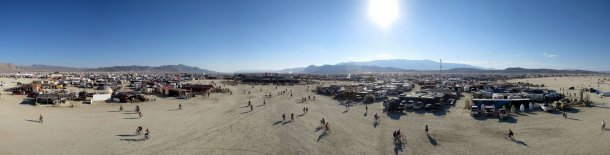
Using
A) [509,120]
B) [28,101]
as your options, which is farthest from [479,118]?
[28,101]

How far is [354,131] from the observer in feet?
78.2

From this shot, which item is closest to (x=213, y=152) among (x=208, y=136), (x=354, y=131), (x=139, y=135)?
(x=208, y=136)

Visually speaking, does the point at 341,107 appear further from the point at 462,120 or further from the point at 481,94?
the point at 481,94

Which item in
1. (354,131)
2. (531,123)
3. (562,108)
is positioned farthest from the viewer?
(562,108)

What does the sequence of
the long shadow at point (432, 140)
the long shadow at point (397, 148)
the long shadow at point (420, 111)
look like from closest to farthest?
the long shadow at point (397, 148)
the long shadow at point (432, 140)
the long shadow at point (420, 111)

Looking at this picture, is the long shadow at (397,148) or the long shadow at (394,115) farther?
the long shadow at (394,115)

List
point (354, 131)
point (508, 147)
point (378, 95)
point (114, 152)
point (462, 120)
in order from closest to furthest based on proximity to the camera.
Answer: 1. point (114, 152)
2. point (508, 147)
3. point (354, 131)
4. point (462, 120)
5. point (378, 95)

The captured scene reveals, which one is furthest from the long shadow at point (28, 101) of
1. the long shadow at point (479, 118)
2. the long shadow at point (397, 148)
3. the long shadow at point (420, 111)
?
the long shadow at point (479, 118)

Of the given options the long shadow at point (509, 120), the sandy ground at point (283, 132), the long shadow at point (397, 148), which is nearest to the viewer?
the long shadow at point (397, 148)

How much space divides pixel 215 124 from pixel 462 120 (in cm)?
1910

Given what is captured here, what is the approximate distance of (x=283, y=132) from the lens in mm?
23438

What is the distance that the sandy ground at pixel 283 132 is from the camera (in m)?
19.0

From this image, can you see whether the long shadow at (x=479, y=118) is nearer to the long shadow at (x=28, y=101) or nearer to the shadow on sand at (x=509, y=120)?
the shadow on sand at (x=509, y=120)

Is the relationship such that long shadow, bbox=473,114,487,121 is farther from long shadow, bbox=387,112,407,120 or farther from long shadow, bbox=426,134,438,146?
long shadow, bbox=426,134,438,146
